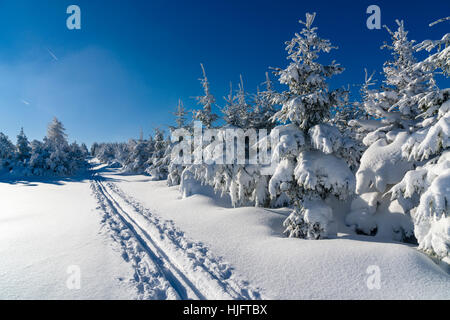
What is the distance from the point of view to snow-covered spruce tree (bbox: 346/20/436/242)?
8797 millimetres

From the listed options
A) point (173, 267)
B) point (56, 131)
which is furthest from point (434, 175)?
point (56, 131)

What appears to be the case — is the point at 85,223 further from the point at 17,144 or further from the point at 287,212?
the point at 17,144

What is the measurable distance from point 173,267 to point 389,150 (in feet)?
34.8

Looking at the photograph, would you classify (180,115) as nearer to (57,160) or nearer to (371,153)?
(371,153)

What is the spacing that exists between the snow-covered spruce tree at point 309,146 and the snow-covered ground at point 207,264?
3.89ft

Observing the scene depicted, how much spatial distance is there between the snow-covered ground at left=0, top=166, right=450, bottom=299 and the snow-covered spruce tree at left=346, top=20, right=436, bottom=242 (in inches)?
56.3

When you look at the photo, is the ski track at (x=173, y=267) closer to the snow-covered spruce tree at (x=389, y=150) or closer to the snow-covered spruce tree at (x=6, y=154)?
the snow-covered spruce tree at (x=389, y=150)

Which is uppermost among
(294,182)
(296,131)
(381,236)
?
(296,131)

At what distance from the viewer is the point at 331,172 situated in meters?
7.80

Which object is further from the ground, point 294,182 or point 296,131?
point 296,131

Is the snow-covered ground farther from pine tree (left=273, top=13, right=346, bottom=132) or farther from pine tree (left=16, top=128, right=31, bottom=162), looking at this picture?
pine tree (left=16, top=128, right=31, bottom=162)
